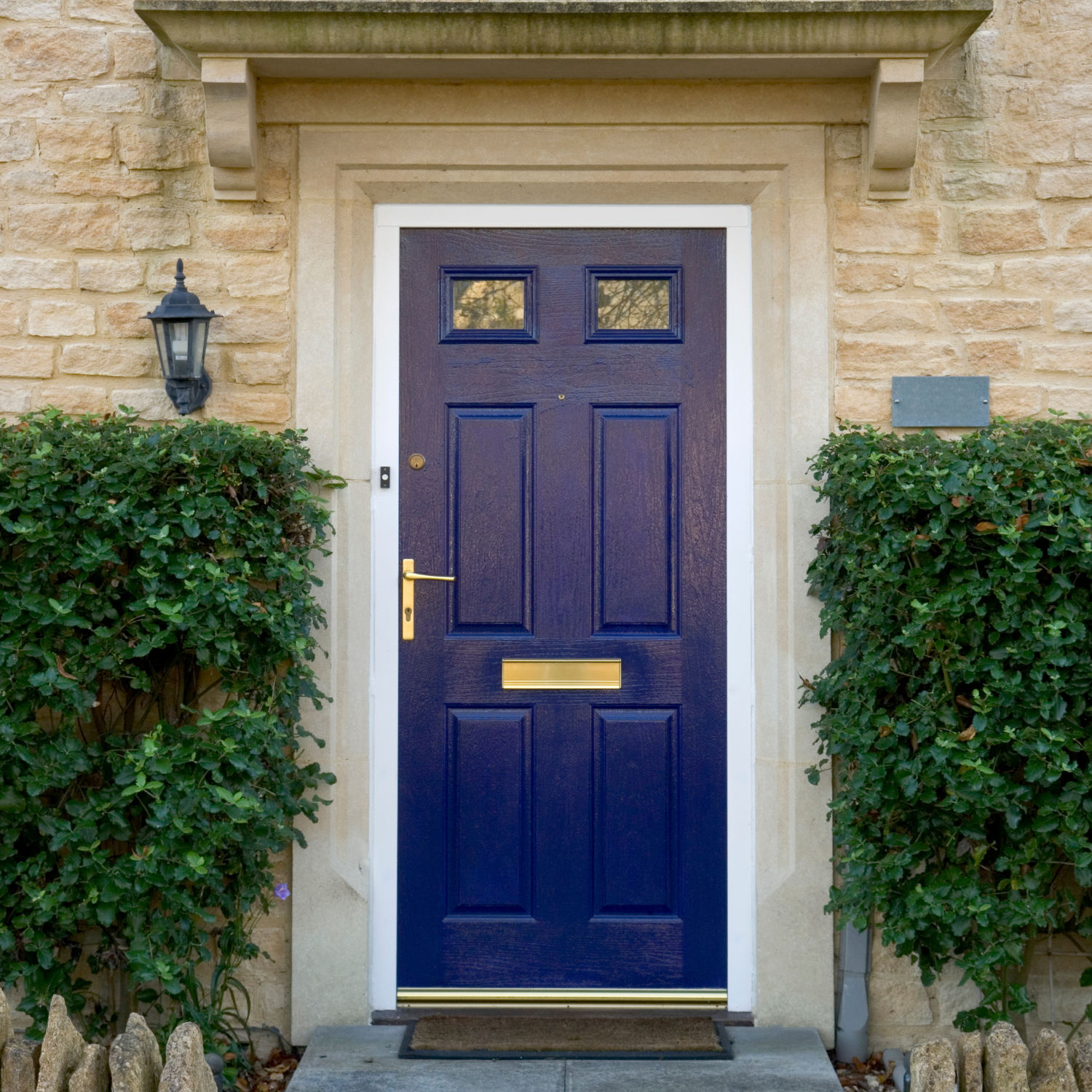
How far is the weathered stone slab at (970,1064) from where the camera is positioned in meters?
2.42

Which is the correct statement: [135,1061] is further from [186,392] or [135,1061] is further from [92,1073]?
[186,392]

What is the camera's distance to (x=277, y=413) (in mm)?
3775

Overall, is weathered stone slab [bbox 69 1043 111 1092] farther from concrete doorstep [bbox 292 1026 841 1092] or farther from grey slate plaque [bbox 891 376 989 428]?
grey slate plaque [bbox 891 376 989 428]

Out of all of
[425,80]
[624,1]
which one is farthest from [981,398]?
[425,80]

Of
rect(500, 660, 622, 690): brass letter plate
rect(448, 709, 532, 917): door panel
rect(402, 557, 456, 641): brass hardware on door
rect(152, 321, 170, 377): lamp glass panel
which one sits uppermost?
rect(152, 321, 170, 377): lamp glass panel

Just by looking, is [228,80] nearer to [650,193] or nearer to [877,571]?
[650,193]

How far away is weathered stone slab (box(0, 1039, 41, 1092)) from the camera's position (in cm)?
248

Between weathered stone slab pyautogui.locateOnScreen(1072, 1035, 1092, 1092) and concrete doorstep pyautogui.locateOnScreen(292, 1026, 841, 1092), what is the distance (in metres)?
0.94

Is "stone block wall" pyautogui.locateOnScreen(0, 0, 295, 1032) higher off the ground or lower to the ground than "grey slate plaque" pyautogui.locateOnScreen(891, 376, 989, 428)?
higher

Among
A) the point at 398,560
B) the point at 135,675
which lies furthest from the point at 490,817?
the point at 135,675

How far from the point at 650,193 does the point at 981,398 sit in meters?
1.24

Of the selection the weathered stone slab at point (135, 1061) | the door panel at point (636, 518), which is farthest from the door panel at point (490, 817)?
the weathered stone slab at point (135, 1061)

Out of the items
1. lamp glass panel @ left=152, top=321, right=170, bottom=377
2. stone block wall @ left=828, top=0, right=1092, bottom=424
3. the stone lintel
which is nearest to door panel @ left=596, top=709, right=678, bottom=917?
stone block wall @ left=828, top=0, right=1092, bottom=424

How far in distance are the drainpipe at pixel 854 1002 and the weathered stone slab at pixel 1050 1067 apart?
3.72 feet
